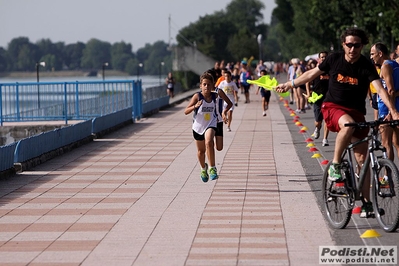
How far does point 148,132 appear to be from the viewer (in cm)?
2308

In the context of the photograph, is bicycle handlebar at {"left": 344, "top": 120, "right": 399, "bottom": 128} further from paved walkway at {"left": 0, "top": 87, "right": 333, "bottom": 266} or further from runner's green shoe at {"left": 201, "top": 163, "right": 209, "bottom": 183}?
runner's green shoe at {"left": 201, "top": 163, "right": 209, "bottom": 183}

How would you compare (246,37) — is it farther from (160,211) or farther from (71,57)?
(160,211)

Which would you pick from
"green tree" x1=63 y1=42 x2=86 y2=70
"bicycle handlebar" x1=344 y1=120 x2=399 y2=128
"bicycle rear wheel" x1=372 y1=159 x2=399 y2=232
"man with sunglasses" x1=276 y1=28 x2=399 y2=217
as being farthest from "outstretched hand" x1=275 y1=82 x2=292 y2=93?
"green tree" x1=63 y1=42 x2=86 y2=70

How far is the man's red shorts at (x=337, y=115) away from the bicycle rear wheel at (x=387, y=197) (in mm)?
593

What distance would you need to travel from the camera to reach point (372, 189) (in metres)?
8.50

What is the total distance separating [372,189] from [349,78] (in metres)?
1.08

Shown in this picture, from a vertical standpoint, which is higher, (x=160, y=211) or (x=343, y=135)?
(x=343, y=135)

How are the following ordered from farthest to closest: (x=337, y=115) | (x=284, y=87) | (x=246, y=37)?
(x=246, y=37)
(x=284, y=87)
(x=337, y=115)

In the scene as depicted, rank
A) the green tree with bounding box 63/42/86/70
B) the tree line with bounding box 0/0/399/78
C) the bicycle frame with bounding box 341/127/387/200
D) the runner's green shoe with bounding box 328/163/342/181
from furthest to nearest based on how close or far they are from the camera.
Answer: the green tree with bounding box 63/42/86/70, the tree line with bounding box 0/0/399/78, the runner's green shoe with bounding box 328/163/342/181, the bicycle frame with bounding box 341/127/387/200

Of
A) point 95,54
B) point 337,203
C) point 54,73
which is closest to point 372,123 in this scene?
point 337,203

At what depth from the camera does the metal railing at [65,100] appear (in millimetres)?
28484

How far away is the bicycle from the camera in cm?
826

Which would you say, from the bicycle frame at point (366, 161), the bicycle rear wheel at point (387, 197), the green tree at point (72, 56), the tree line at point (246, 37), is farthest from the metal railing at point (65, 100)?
the green tree at point (72, 56)

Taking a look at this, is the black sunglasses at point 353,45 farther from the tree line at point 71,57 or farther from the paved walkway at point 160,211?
the tree line at point 71,57
